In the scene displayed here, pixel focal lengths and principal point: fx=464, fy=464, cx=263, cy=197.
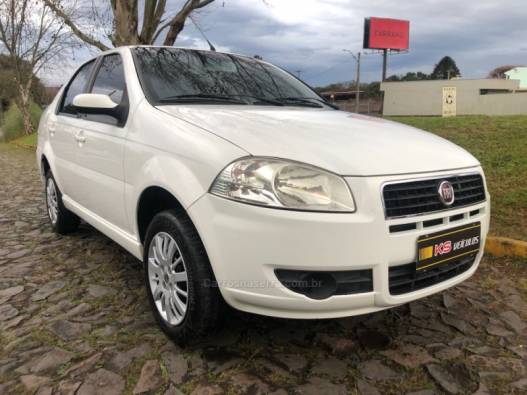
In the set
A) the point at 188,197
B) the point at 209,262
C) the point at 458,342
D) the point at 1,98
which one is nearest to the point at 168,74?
the point at 188,197

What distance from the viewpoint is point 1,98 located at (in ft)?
104

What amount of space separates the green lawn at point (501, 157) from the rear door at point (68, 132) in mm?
3717

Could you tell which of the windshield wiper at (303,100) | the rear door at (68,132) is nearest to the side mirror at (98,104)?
the rear door at (68,132)

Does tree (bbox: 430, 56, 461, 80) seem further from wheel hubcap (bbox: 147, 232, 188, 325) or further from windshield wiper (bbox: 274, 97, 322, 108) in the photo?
wheel hubcap (bbox: 147, 232, 188, 325)

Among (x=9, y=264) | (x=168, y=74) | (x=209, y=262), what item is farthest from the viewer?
(x=9, y=264)

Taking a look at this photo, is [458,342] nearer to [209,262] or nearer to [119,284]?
[209,262]

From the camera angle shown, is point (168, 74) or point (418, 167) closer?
point (418, 167)

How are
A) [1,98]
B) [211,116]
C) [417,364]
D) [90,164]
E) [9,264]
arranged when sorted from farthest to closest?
[1,98] < [9,264] < [90,164] < [211,116] < [417,364]

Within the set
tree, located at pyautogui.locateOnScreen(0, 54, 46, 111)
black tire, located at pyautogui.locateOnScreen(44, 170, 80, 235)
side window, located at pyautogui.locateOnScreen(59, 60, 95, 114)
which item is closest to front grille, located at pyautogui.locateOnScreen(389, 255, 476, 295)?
side window, located at pyautogui.locateOnScreen(59, 60, 95, 114)

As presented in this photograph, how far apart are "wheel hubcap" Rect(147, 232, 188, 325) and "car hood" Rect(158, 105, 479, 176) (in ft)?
2.16

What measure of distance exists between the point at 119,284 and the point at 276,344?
4.62 ft

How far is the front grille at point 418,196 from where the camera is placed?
2033 millimetres

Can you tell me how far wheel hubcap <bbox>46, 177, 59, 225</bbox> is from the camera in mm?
4508

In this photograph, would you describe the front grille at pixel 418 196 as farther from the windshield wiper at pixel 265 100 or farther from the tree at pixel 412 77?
the tree at pixel 412 77
